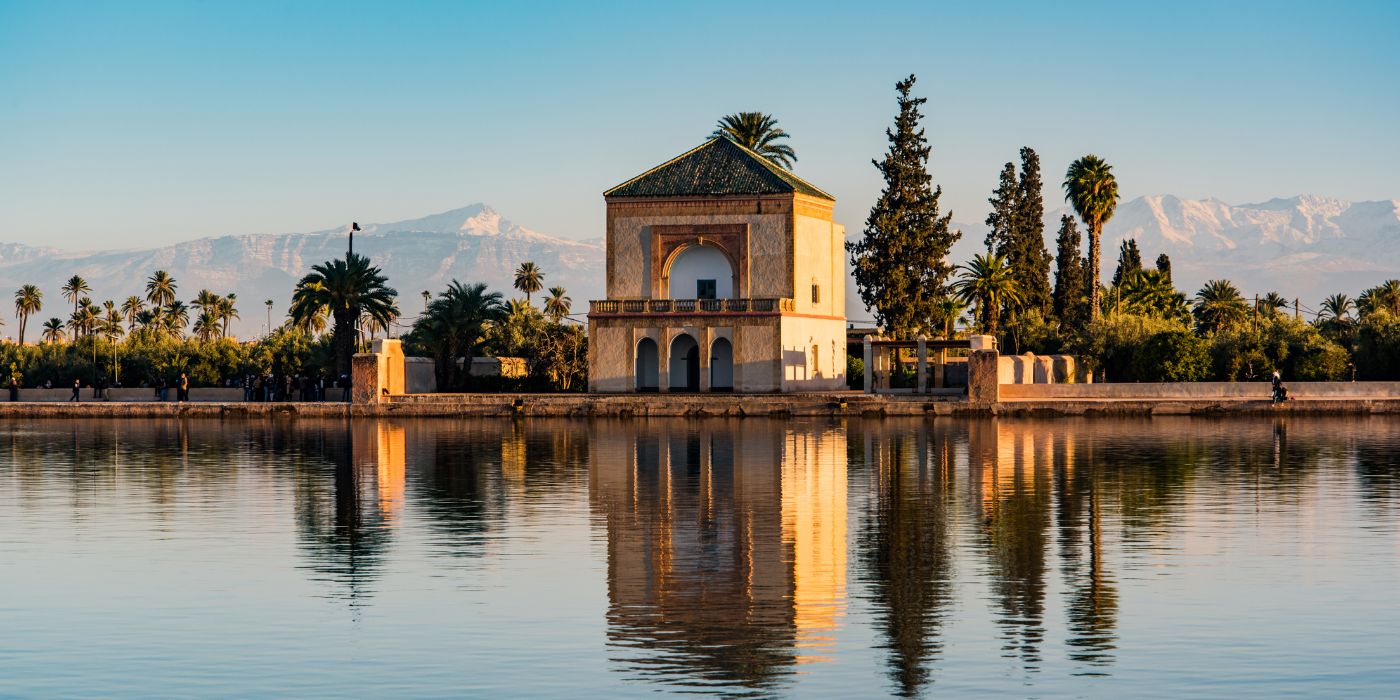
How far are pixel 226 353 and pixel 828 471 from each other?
164 ft

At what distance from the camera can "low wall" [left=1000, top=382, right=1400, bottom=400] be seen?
4672 centimetres

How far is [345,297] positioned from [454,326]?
158 inches

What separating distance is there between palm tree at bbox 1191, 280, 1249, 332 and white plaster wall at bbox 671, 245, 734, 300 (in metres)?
42.9

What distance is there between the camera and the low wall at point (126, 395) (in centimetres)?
5838

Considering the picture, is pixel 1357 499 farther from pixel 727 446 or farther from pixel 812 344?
pixel 812 344

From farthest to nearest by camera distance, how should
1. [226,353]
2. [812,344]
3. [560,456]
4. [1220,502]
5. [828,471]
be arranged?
[226,353]
[812,344]
[560,456]
[828,471]
[1220,502]

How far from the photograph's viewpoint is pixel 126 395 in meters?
61.4

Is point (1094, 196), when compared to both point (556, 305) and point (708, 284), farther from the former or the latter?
point (556, 305)

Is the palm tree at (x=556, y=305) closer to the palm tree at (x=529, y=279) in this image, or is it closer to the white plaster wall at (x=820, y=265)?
the palm tree at (x=529, y=279)

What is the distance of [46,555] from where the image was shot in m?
16.8

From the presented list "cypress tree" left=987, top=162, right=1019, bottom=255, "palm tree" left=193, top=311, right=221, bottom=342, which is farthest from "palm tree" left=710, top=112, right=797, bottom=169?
"palm tree" left=193, top=311, right=221, bottom=342

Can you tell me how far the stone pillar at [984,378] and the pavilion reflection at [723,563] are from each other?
56.8 ft

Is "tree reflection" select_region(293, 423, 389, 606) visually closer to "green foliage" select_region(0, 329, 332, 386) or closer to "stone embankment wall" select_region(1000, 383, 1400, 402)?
"stone embankment wall" select_region(1000, 383, 1400, 402)

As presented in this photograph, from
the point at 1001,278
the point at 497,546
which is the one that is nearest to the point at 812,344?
the point at 1001,278
